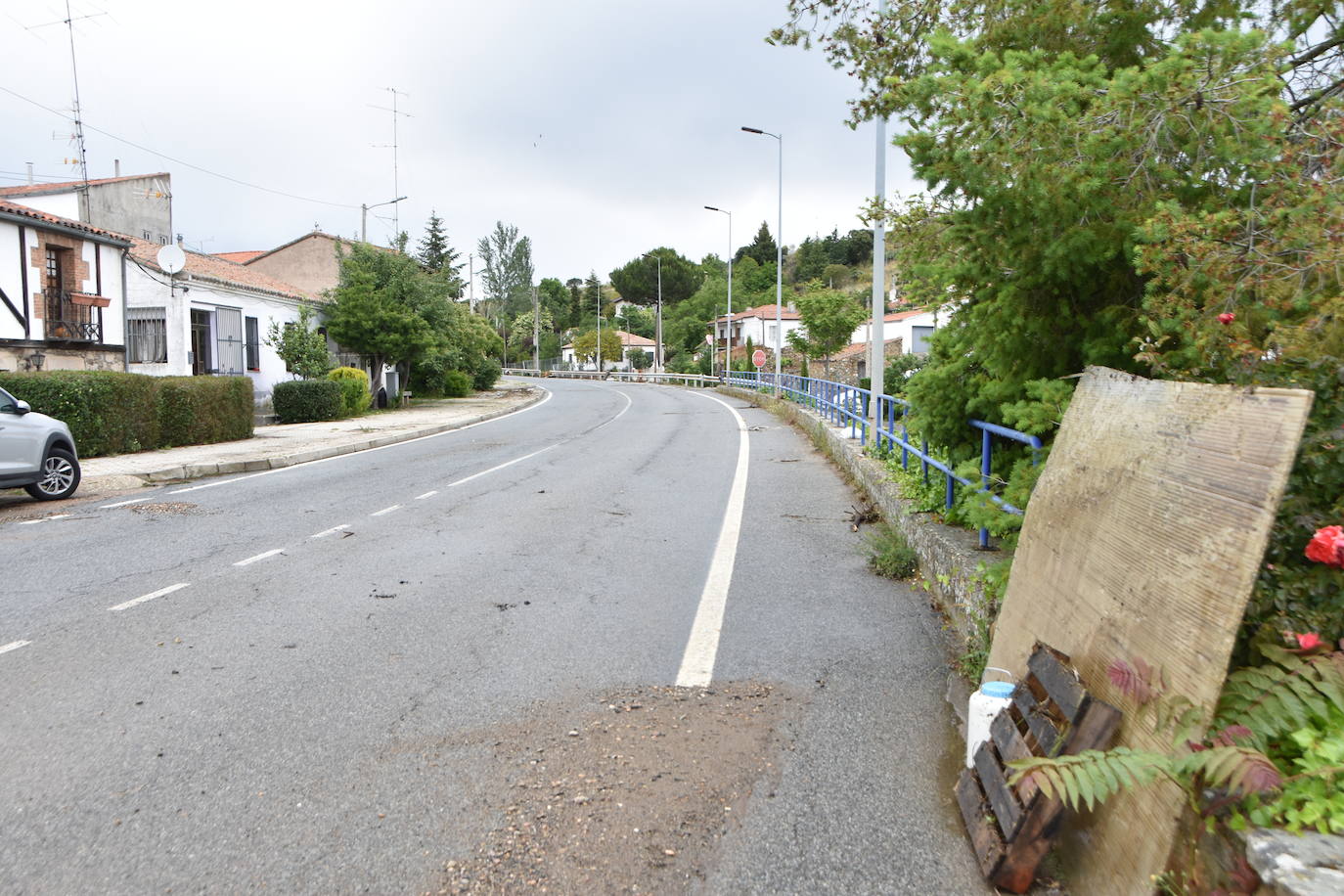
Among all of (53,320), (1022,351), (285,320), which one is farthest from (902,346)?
(1022,351)

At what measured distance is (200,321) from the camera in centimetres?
2405

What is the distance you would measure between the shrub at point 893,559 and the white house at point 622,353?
87460mm

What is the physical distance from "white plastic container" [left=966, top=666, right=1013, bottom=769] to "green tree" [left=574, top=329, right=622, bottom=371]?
95.4 m

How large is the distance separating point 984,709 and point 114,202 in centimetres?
3518

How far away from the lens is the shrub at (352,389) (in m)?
27.1

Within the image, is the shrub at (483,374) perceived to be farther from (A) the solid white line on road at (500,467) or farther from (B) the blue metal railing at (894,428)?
(A) the solid white line on road at (500,467)

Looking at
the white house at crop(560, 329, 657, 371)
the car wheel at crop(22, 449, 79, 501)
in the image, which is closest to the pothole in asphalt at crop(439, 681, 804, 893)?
the car wheel at crop(22, 449, 79, 501)

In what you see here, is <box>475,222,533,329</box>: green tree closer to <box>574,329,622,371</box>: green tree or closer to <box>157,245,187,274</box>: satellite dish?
<box>574,329,622,371</box>: green tree

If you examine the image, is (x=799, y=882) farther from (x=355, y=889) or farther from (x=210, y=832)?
(x=210, y=832)

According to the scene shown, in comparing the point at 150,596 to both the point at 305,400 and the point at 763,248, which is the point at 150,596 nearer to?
the point at 305,400

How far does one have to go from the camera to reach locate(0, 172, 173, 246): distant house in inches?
1019

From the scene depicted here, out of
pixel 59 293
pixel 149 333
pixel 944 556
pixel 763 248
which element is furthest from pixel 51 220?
pixel 763 248

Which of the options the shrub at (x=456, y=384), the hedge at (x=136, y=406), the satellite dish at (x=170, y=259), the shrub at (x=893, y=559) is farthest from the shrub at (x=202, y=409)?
the shrub at (x=456, y=384)

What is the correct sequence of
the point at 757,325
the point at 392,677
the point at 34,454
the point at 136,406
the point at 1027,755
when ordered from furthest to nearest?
the point at 757,325, the point at 136,406, the point at 34,454, the point at 392,677, the point at 1027,755
